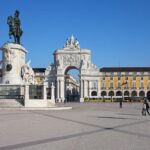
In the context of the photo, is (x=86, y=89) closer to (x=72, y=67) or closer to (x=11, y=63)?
(x=72, y=67)

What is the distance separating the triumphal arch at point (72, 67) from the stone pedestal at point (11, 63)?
91.6 metres

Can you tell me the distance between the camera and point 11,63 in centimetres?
3734

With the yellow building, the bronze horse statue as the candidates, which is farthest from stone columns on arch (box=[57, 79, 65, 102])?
the bronze horse statue

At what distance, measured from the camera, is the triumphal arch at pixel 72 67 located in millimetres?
131625

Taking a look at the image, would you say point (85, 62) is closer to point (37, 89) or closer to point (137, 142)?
point (37, 89)

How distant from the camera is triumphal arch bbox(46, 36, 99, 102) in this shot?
13162 cm

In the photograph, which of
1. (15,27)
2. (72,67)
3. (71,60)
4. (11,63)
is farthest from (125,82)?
(11,63)

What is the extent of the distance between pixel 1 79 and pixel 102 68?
4740 inches

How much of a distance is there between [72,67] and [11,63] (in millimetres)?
102680

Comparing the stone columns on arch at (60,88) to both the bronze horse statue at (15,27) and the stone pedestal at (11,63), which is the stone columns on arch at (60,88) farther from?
the stone pedestal at (11,63)

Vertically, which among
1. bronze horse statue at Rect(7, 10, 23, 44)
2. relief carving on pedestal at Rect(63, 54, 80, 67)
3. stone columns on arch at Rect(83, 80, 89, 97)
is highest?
relief carving on pedestal at Rect(63, 54, 80, 67)

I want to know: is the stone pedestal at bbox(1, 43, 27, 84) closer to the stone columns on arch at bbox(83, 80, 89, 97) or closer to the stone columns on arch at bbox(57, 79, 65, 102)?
the stone columns on arch at bbox(57, 79, 65, 102)

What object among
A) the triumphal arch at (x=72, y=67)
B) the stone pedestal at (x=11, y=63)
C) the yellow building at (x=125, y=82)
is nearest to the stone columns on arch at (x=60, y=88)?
the triumphal arch at (x=72, y=67)

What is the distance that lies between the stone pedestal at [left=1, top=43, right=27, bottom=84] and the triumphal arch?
91.6 meters
